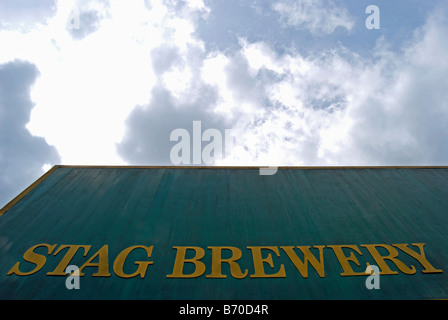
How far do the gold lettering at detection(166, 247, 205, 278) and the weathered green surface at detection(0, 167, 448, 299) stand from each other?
0.12 meters

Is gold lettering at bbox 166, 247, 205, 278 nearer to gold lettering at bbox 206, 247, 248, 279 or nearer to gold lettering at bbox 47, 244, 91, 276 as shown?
gold lettering at bbox 206, 247, 248, 279

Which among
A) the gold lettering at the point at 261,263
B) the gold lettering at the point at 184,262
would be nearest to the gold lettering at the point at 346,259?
the gold lettering at the point at 261,263

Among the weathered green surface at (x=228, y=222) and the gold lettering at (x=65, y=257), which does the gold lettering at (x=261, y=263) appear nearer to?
the weathered green surface at (x=228, y=222)

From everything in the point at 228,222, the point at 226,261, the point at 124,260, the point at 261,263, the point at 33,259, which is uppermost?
the point at 228,222

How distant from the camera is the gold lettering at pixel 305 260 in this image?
7.40 m

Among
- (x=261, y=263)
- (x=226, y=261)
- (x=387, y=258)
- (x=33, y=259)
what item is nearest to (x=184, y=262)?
(x=226, y=261)

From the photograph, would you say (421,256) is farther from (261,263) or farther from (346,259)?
(261,263)

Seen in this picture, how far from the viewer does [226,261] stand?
7.70m

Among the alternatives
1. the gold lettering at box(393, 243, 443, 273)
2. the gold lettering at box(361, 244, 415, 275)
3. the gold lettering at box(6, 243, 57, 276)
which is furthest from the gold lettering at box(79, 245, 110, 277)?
the gold lettering at box(393, 243, 443, 273)

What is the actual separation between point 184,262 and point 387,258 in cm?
487

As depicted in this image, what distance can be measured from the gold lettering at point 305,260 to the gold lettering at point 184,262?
207cm

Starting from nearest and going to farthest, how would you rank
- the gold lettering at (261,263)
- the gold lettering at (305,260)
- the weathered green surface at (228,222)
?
the weathered green surface at (228,222)
the gold lettering at (261,263)
the gold lettering at (305,260)
